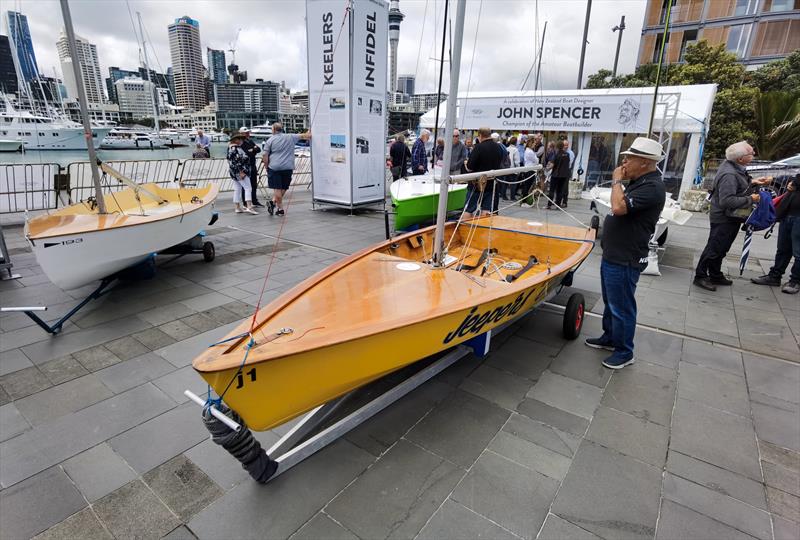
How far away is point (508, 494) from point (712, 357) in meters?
2.68

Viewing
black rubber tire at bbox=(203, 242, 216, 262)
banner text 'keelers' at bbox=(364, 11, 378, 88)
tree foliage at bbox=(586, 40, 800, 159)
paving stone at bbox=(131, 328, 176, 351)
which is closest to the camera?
paving stone at bbox=(131, 328, 176, 351)

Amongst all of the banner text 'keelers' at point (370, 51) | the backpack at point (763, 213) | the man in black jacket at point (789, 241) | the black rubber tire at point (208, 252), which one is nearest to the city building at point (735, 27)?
the banner text 'keelers' at point (370, 51)

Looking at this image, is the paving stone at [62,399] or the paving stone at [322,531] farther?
the paving stone at [62,399]

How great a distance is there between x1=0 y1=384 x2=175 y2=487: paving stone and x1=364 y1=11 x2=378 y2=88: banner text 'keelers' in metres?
7.81

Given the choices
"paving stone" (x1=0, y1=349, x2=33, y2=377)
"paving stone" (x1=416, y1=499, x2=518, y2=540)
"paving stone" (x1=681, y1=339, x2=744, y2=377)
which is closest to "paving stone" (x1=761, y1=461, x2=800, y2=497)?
"paving stone" (x1=681, y1=339, x2=744, y2=377)

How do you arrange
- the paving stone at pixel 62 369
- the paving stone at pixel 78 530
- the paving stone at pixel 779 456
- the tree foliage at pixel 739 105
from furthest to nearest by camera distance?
the tree foliage at pixel 739 105 < the paving stone at pixel 62 369 < the paving stone at pixel 779 456 < the paving stone at pixel 78 530

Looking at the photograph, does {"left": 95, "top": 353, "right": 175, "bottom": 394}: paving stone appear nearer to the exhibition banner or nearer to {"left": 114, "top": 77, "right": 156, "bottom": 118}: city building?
the exhibition banner

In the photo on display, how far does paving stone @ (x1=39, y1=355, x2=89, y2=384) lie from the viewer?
2979 mm

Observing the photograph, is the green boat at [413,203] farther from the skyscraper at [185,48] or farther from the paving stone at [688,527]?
the skyscraper at [185,48]

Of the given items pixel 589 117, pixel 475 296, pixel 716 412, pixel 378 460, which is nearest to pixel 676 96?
pixel 589 117

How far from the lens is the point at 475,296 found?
265 centimetres

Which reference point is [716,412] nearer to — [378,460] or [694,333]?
[694,333]

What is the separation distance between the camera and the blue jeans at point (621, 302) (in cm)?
323

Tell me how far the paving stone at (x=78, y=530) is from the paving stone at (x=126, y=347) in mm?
1604
